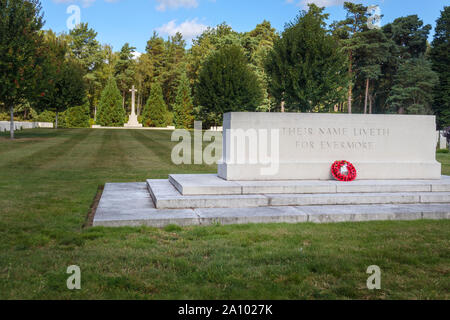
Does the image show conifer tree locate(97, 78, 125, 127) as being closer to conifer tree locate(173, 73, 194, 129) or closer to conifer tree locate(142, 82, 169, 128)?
conifer tree locate(142, 82, 169, 128)

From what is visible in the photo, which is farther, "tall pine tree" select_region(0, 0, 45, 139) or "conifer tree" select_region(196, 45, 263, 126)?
"conifer tree" select_region(196, 45, 263, 126)

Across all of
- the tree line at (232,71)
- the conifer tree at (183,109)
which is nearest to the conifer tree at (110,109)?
Result: the tree line at (232,71)

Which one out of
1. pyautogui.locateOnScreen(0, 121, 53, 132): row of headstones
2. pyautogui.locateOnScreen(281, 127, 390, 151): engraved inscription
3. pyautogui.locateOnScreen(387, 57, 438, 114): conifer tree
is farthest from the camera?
pyautogui.locateOnScreen(387, 57, 438, 114): conifer tree

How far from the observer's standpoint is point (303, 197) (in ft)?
25.7

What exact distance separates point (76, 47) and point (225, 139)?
245 ft

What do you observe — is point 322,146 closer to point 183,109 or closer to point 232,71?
point 232,71

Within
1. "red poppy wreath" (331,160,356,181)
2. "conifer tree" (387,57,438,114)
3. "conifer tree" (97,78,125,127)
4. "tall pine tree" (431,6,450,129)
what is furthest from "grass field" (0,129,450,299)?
"conifer tree" (97,78,125,127)

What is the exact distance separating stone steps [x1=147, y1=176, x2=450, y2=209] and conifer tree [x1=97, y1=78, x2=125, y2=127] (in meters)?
57.8

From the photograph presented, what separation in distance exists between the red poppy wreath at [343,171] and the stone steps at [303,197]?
0.30 meters

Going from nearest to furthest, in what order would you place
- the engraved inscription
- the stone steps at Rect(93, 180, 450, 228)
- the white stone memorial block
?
Answer: the stone steps at Rect(93, 180, 450, 228) → the white stone memorial block → the engraved inscription

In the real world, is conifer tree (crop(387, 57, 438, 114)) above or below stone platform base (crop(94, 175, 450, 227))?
above

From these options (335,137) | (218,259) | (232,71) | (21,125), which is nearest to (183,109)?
(21,125)

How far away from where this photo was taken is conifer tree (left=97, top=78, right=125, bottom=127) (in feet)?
210

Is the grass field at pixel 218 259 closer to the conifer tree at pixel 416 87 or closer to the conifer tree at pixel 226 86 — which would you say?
the conifer tree at pixel 226 86
